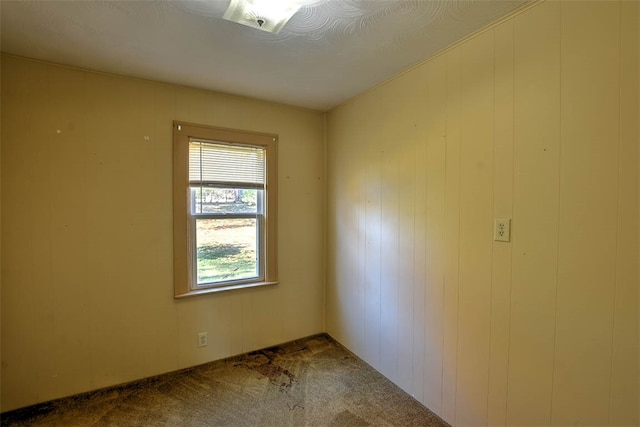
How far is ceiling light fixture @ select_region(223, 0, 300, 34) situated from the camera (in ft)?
4.65

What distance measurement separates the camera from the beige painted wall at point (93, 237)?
1978 mm

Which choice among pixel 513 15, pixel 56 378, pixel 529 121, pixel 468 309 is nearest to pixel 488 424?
pixel 468 309

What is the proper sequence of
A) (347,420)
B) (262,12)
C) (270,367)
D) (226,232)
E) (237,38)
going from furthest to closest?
(226,232) → (270,367) → (347,420) → (237,38) → (262,12)

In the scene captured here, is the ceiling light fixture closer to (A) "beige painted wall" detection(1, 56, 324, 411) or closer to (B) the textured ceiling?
(B) the textured ceiling

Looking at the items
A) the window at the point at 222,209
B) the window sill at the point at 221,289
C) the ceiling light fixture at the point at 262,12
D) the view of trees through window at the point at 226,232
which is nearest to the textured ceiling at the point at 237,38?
the ceiling light fixture at the point at 262,12

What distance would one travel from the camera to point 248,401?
2.12m

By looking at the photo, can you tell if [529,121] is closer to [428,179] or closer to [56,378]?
[428,179]

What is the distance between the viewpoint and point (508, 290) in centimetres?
157

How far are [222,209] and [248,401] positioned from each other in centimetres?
150

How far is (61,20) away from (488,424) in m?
3.17

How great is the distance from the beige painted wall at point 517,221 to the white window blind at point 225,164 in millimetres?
1071

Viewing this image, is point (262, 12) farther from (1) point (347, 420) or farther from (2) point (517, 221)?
(1) point (347, 420)

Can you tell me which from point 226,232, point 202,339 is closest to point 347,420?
point 202,339

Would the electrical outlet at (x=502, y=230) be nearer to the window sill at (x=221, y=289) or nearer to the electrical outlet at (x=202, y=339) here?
the window sill at (x=221, y=289)
